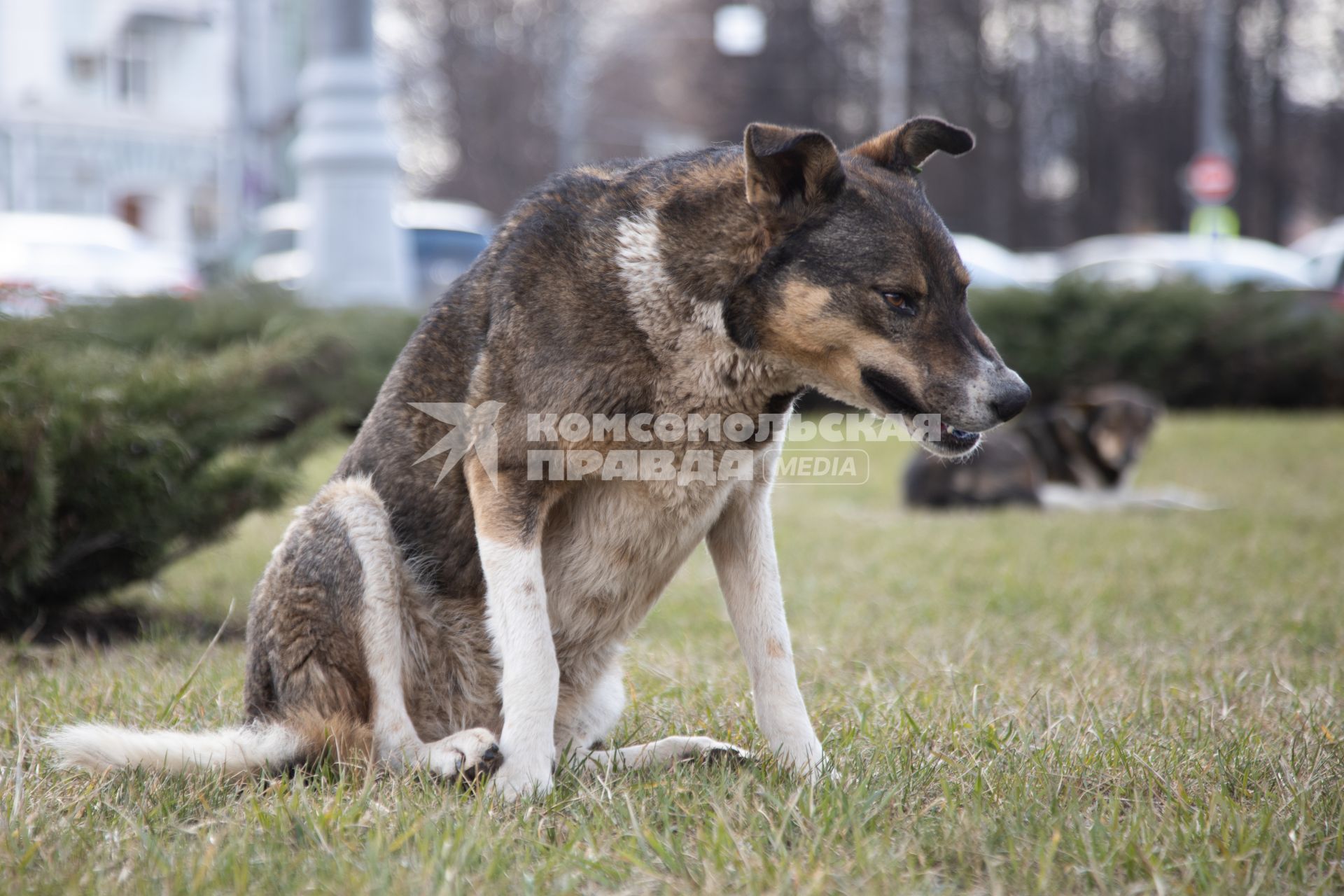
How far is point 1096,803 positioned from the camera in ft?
9.14

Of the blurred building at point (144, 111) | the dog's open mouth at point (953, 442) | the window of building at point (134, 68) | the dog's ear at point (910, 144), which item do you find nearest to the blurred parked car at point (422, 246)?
the blurred building at point (144, 111)

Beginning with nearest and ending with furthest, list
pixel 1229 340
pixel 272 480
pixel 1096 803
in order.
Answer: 1. pixel 1096 803
2. pixel 272 480
3. pixel 1229 340

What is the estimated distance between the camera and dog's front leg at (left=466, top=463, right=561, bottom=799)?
115 inches

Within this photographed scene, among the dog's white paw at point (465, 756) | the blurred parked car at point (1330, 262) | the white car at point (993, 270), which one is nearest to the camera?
the dog's white paw at point (465, 756)

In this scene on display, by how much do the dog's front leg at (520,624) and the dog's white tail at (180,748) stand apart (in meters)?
0.56

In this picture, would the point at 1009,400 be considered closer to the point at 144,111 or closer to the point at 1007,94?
the point at 144,111

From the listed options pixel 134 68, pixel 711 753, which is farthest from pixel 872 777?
pixel 134 68

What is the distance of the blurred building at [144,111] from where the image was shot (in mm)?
31625

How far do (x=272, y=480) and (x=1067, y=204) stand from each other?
128 ft

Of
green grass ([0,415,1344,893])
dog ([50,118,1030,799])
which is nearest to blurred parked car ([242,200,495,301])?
green grass ([0,415,1344,893])

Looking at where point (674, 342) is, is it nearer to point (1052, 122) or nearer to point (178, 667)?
point (178, 667)

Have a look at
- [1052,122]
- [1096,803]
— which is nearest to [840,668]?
[1096,803]

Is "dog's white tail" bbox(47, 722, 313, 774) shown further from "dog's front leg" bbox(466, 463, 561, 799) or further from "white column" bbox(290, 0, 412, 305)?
"white column" bbox(290, 0, 412, 305)

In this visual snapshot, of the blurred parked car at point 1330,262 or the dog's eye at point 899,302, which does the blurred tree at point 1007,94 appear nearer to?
the blurred parked car at point 1330,262
